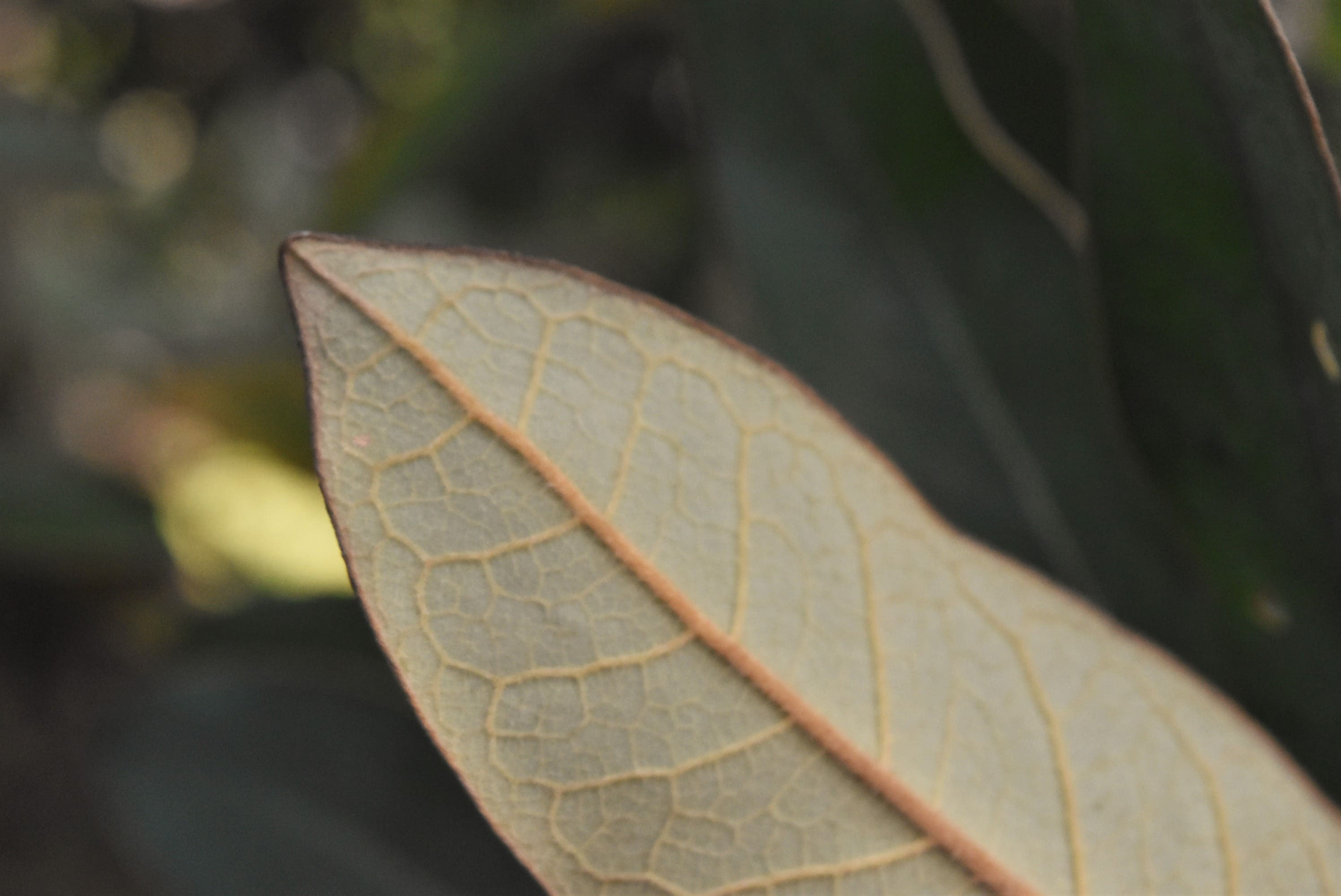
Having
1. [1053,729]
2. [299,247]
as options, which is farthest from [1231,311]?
[299,247]

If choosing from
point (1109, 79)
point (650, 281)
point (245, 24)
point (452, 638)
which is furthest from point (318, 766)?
point (245, 24)

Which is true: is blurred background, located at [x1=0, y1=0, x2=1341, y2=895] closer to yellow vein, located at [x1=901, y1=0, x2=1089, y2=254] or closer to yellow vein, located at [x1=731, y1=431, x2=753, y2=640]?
yellow vein, located at [x1=901, y1=0, x2=1089, y2=254]

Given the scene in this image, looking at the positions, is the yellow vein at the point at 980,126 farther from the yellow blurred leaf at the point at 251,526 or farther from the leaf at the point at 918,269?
the yellow blurred leaf at the point at 251,526

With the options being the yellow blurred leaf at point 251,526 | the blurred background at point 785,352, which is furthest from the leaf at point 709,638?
the yellow blurred leaf at point 251,526

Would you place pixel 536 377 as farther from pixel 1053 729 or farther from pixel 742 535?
pixel 1053 729

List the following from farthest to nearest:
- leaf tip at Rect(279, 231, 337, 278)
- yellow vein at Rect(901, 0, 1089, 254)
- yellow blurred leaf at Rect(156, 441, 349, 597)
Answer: yellow blurred leaf at Rect(156, 441, 349, 597) → yellow vein at Rect(901, 0, 1089, 254) → leaf tip at Rect(279, 231, 337, 278)

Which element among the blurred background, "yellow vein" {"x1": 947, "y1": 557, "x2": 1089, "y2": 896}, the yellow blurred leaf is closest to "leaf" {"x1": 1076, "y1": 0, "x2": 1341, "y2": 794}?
the blurred background
